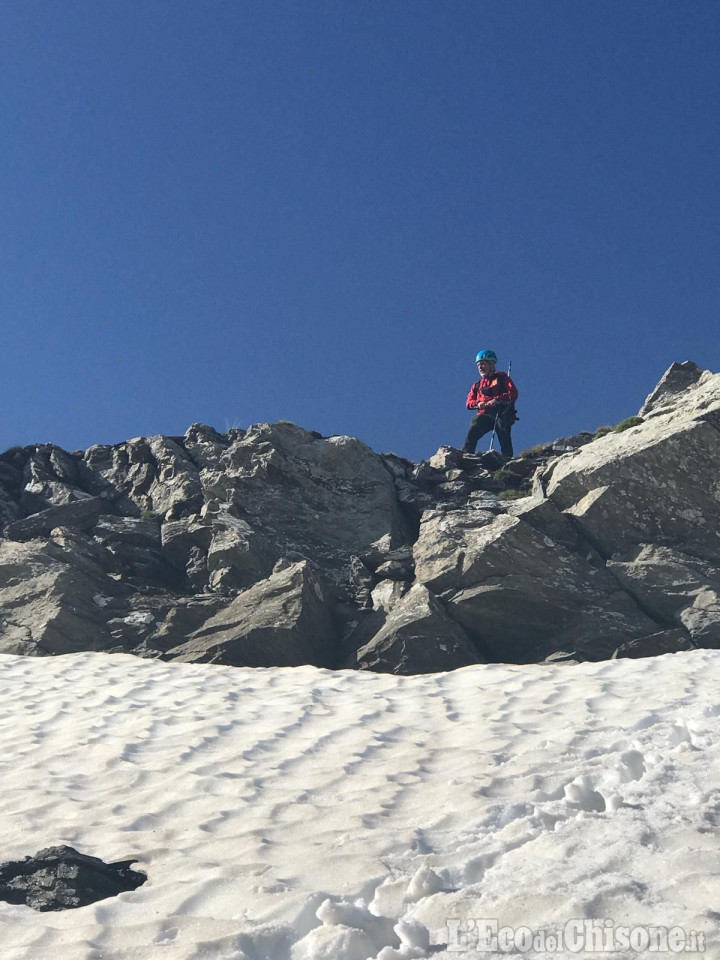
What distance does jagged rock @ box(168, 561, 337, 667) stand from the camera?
14.9 m

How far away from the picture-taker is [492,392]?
84.9ft

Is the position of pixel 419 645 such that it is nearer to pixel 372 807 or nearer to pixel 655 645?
pixel 655 645

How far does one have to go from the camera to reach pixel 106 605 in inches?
671

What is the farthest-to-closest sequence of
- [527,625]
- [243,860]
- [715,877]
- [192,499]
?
[192,499], [527,625], [243,860], [715,877]

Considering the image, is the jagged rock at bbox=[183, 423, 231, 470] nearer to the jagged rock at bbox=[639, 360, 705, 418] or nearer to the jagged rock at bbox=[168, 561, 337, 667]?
the jagged rock at bbox=[168, 561, 337, 667]

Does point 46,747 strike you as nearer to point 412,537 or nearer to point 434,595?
point 434,595

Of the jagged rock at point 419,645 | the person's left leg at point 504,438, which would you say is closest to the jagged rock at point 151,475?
the jagged rock at point 419,645

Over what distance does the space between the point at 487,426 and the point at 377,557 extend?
927 centimetres

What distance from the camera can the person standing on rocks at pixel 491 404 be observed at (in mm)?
25641

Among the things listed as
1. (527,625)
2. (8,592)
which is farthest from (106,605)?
(527,625)

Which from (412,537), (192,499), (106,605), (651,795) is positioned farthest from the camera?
(192,499)

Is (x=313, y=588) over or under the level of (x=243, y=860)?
over

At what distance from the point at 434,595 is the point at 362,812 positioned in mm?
8496

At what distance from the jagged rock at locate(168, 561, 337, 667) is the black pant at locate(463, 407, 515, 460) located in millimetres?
10473
